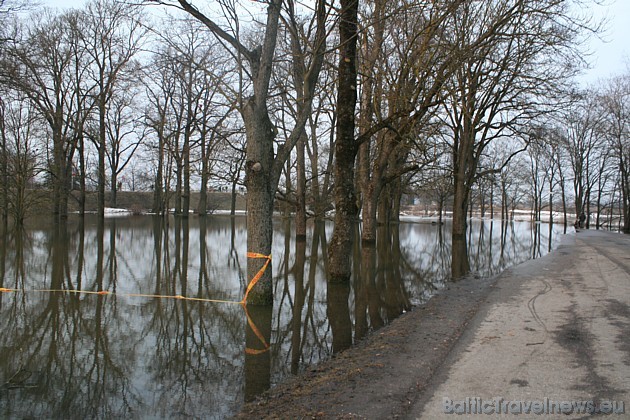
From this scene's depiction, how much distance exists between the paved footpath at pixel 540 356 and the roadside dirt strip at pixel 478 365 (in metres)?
0.01

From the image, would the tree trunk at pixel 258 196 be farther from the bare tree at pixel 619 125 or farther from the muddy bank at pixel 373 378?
the bare tree at pixel 619 125

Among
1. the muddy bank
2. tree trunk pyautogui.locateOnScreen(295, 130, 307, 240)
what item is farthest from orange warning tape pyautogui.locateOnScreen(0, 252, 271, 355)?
tree trunk pyautogui.locateOnScreen(295, 130, 307, 240)

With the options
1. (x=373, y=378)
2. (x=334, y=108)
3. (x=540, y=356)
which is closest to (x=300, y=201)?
(x=334, y=108)

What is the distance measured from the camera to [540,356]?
5125 mm

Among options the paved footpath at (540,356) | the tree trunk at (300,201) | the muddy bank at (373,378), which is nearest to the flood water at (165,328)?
the muddy bank at (373,378)

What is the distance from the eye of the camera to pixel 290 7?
9938mm

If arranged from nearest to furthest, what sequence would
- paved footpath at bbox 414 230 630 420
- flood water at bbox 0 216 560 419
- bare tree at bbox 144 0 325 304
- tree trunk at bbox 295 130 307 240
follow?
paved footpath at bbox 414 230 630 420, flood water at bbox 0 216 560 419, bare tree at bbox 144 0 325 304, tree trunk at bbox 295 130 307 240

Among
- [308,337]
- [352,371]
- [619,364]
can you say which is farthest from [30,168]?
[619,364]

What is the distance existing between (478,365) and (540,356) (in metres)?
0.75

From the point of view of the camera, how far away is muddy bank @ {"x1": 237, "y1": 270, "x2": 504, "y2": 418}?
4027 millimetres

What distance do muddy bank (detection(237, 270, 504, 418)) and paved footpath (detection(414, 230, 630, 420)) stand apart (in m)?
0.19

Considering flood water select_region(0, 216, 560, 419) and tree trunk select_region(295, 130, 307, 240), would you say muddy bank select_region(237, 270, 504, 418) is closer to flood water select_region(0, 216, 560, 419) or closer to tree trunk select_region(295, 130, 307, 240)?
flood water select_region(0, 216, 560, 419)

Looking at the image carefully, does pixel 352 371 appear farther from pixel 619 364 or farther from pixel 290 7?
pixel 290 7

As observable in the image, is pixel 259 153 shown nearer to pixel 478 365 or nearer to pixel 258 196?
pixel 258 196
